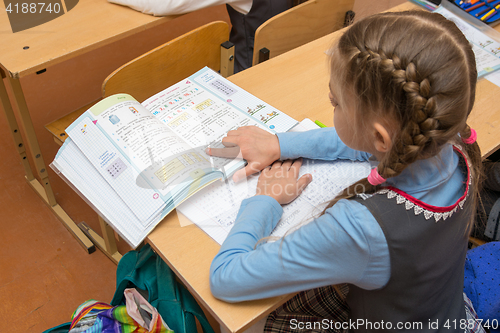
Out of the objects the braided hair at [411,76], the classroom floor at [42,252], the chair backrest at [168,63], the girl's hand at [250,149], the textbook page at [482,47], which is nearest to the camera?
the braided hair at [411,76]

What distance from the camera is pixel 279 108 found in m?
1.04

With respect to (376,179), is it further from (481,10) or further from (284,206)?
(481,10)

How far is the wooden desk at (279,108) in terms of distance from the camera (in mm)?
662

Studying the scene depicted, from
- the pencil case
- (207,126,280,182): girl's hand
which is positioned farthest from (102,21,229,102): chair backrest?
the pencil case

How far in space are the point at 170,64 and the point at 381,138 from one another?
776 mm

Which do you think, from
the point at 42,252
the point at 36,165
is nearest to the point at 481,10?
the point at 36,165

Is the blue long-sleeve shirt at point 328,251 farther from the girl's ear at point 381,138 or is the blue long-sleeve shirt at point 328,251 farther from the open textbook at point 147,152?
the open textbook at point 147,152

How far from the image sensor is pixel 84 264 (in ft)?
4.93

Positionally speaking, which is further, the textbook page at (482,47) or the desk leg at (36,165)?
the desk leg at (36,165)

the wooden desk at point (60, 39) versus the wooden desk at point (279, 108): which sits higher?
the wooden desk at point (60, 39)

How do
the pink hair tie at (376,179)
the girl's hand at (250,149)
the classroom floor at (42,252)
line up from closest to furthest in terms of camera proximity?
1. the pink hair tie at (376,179)
2. the girl's hand at (250,149)
3. the classroom floor at (42,252)

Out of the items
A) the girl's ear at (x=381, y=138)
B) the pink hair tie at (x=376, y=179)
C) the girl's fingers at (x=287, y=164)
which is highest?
the girl's ear at (x=381, y=138)

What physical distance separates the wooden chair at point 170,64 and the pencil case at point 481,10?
902 millimetres

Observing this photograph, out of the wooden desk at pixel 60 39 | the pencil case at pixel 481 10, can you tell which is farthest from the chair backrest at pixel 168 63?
the pencil case at pixel 481 10
